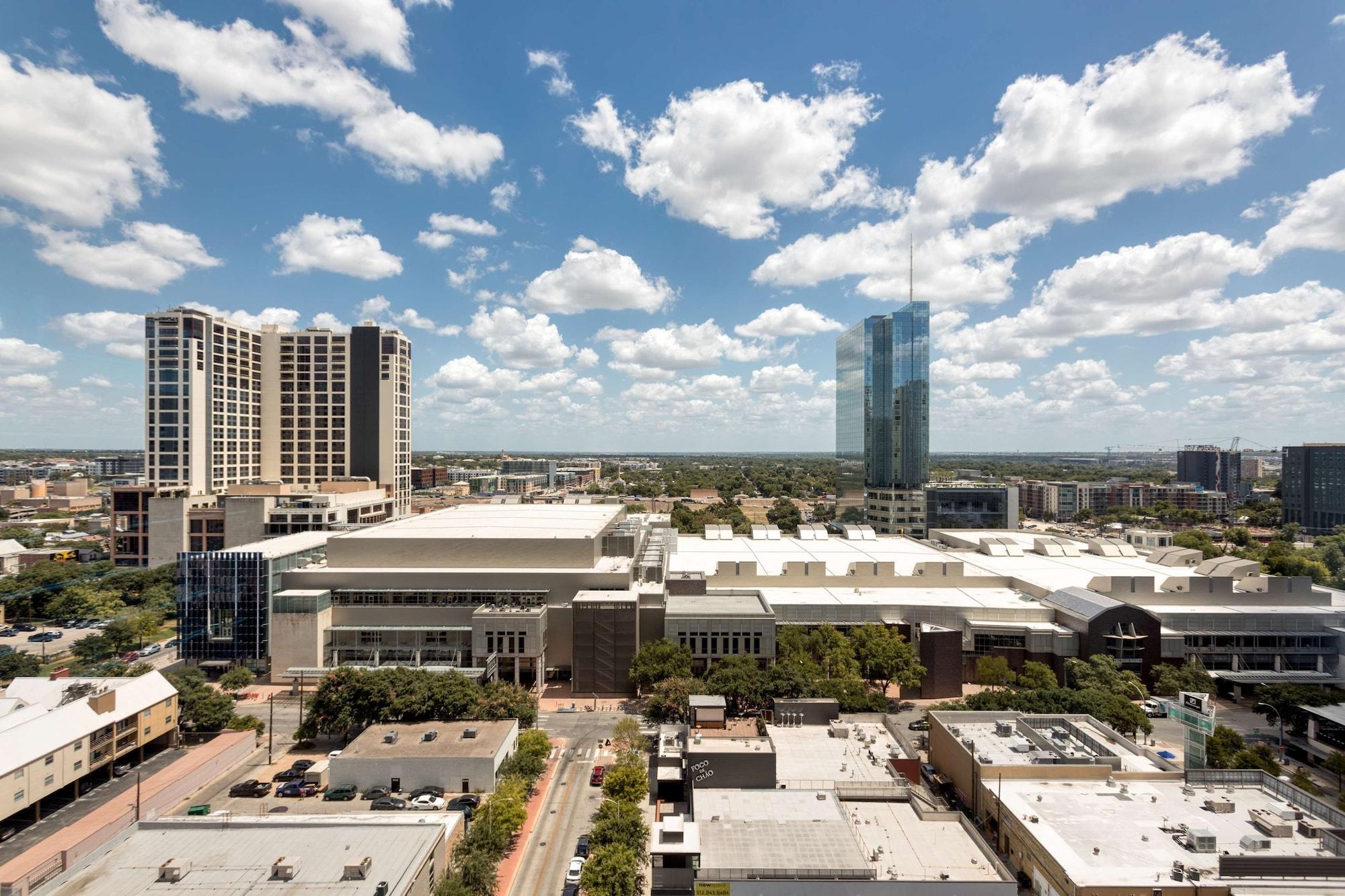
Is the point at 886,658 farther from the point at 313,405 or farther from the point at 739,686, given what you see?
the point at 313,405

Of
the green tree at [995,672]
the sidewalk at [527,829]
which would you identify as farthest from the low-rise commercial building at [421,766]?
the green tree at [995,672]

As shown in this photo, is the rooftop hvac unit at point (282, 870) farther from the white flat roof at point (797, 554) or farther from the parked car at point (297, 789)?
the white flat roof at point (797, 554)

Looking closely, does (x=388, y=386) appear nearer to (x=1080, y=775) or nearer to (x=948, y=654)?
(x=948, y=654)

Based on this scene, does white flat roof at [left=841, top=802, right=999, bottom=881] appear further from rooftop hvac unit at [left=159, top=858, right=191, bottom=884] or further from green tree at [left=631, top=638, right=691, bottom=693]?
rooftop hvac unit at [left=159, top=858, right=191, bottom=884]

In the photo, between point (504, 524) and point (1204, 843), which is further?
point (504, 524)

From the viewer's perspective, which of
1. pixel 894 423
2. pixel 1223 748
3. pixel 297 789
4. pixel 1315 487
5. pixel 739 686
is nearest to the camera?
pixel 297 789

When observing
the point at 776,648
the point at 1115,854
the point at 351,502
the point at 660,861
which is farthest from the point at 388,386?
the point at 1115,854

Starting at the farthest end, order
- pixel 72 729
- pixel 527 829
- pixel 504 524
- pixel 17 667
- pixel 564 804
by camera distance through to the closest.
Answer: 1. pixel 504 524
2. pixel 17 667
3. pixel 564 804
4. pixel 72 729
5. pixel 527 829

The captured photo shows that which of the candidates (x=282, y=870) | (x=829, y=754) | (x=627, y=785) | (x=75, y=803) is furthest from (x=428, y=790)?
(x=829, y=754)

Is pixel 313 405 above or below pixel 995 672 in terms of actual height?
above
